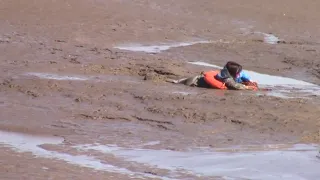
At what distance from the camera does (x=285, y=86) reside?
1371 cm

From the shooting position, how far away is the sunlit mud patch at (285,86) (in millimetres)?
12799

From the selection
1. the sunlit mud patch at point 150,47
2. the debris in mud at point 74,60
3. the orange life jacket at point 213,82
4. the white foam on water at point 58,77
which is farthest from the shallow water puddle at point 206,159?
the sunlit mud patch at point 150,47

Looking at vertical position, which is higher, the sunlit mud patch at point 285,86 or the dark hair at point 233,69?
the dark hair at point 233,69

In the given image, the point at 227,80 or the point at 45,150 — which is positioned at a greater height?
the point at 227,80

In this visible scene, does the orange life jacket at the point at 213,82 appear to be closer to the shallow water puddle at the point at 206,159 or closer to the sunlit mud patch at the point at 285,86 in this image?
the sunlit mud patch at the point at 285,86

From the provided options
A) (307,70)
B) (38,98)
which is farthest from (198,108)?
(307,70)

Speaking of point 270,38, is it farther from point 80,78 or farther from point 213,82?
point 80,78

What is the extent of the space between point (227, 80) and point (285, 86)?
1.43 m

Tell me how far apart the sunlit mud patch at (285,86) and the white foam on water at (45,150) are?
4.54 meters

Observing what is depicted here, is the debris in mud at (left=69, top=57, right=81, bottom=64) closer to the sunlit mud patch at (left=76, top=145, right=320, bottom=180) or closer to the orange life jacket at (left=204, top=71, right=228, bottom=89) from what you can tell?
the orange life jacket at (left=204, top=71, right=228, bottom=89)

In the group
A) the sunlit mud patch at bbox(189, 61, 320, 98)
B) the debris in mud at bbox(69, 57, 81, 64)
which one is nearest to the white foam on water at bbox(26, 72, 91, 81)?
the debris in mud at bbox(69, 57, 81, 64)

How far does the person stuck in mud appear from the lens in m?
12.7

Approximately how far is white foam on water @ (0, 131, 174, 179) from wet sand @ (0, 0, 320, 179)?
0.07 meters

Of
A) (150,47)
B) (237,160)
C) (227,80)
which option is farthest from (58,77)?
(237,160)
